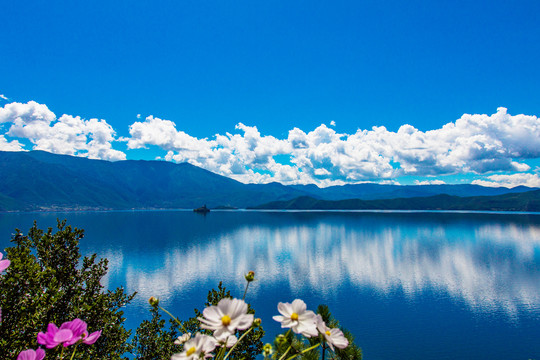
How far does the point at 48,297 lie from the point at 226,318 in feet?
32.3

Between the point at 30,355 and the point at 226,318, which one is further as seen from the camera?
the point at 30,355

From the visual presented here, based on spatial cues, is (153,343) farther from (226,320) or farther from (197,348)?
(226,320)

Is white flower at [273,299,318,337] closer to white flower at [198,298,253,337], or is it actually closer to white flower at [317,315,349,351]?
white flower at [317,315,349,351]

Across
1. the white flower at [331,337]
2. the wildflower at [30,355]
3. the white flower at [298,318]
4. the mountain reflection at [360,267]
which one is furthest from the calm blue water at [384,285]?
the wildflower at [30,355]

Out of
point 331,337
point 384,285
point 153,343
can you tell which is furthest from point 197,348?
point 384,285

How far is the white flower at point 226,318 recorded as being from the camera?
226cm

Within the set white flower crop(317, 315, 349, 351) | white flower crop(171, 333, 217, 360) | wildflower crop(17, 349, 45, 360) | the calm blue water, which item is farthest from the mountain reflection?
white flower crop(171, 333, 217, 360)

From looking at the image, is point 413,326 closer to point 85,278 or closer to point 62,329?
point 85,278

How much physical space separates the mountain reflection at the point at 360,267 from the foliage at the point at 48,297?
4410cm

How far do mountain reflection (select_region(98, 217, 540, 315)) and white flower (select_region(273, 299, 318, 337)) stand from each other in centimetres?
5741

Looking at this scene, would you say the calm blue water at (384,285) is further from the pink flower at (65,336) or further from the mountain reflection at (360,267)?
the pink flower at (65,336)

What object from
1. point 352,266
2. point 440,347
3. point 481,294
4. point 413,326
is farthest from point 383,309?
point 352,266

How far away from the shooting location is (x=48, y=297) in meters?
9.12

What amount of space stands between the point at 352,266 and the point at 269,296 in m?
33.0
